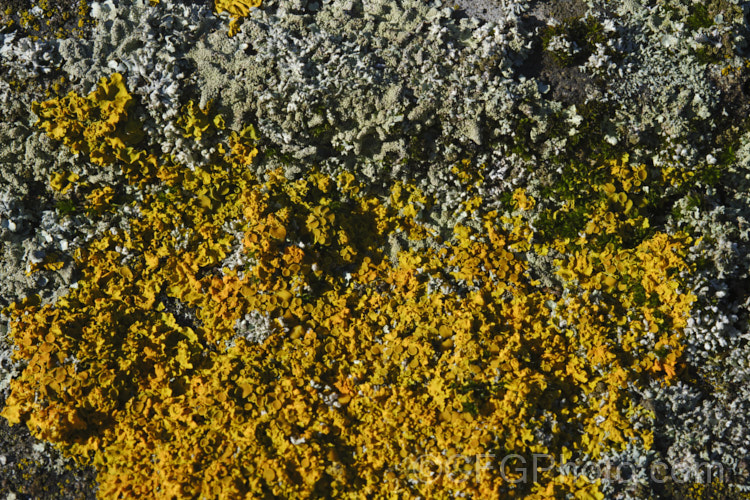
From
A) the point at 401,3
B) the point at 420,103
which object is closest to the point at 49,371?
the point at 420,103

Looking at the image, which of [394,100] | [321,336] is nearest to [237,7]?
[394,100]

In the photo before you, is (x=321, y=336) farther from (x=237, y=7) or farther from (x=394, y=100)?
(x=237, y=7)

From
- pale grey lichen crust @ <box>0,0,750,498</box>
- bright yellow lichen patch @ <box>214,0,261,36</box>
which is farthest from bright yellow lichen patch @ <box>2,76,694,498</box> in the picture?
bright yellow lichen patch @ <box>214,0,261,36</box>

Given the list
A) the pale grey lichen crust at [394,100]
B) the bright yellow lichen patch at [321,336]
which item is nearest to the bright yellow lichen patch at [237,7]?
the pale grey lichen crust at [394,100]

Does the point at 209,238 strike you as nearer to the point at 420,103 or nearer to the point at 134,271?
the point at 134,271

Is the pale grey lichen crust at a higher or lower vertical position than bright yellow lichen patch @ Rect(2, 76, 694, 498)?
higher

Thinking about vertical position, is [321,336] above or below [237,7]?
below

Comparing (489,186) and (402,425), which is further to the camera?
(489,186)

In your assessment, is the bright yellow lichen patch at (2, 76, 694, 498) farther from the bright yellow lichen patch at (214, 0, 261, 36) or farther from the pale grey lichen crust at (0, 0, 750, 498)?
the bright yellow lichen patch at (214, 0, 261, 36)

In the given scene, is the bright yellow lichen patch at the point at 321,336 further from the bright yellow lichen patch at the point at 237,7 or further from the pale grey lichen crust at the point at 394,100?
the bright yellow lichen patch at the point at 237,7
